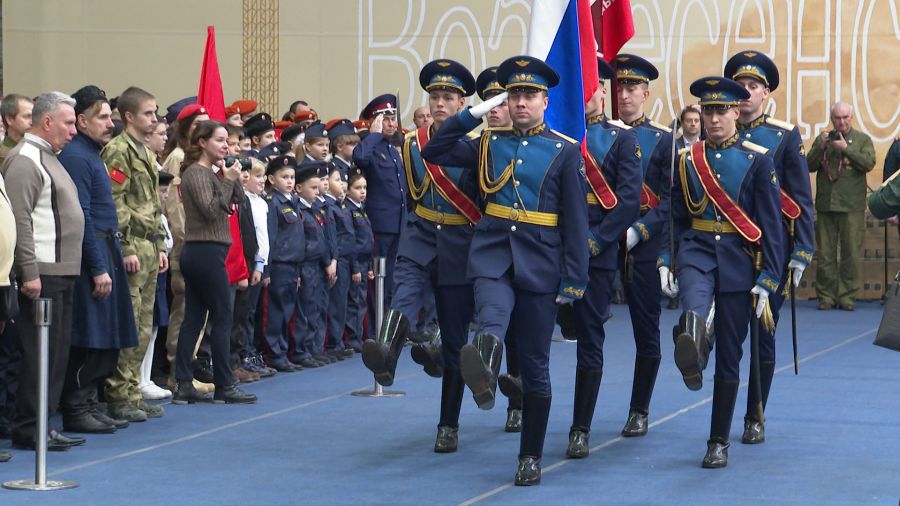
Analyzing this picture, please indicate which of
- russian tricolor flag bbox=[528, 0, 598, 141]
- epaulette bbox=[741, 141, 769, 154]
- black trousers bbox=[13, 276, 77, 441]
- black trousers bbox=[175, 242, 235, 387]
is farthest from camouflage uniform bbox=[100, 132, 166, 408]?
epaulette bbox=[741, 141, 769, 154]

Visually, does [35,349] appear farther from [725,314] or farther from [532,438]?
[725,314]

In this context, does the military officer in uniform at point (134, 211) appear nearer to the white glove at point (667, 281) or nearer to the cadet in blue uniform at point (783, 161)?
the white glove at point (667, 281)

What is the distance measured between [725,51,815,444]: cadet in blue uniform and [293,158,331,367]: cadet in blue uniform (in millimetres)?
4112

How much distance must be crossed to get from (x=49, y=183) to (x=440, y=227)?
185cm

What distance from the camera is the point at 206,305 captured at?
30.2 feet

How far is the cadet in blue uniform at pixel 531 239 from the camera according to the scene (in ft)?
21.8

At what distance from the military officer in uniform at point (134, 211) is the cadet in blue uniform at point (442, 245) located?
5.42 ft

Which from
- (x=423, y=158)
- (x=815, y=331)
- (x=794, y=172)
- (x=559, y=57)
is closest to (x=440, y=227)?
(x=423, y=158)

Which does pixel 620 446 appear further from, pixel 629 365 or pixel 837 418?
pixel 629 365

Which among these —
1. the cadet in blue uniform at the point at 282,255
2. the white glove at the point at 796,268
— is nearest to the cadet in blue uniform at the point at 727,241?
the white glove at the point at 796,268

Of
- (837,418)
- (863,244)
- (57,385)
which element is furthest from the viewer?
(863,244)

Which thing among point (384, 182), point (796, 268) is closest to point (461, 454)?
point (796, 268)

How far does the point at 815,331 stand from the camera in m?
13.8

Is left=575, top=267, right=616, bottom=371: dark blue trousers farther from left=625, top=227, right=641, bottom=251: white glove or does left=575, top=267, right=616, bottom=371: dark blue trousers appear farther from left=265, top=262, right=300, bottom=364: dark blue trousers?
left=265, top=262, right=300, bottom=364: dark blue trousers
